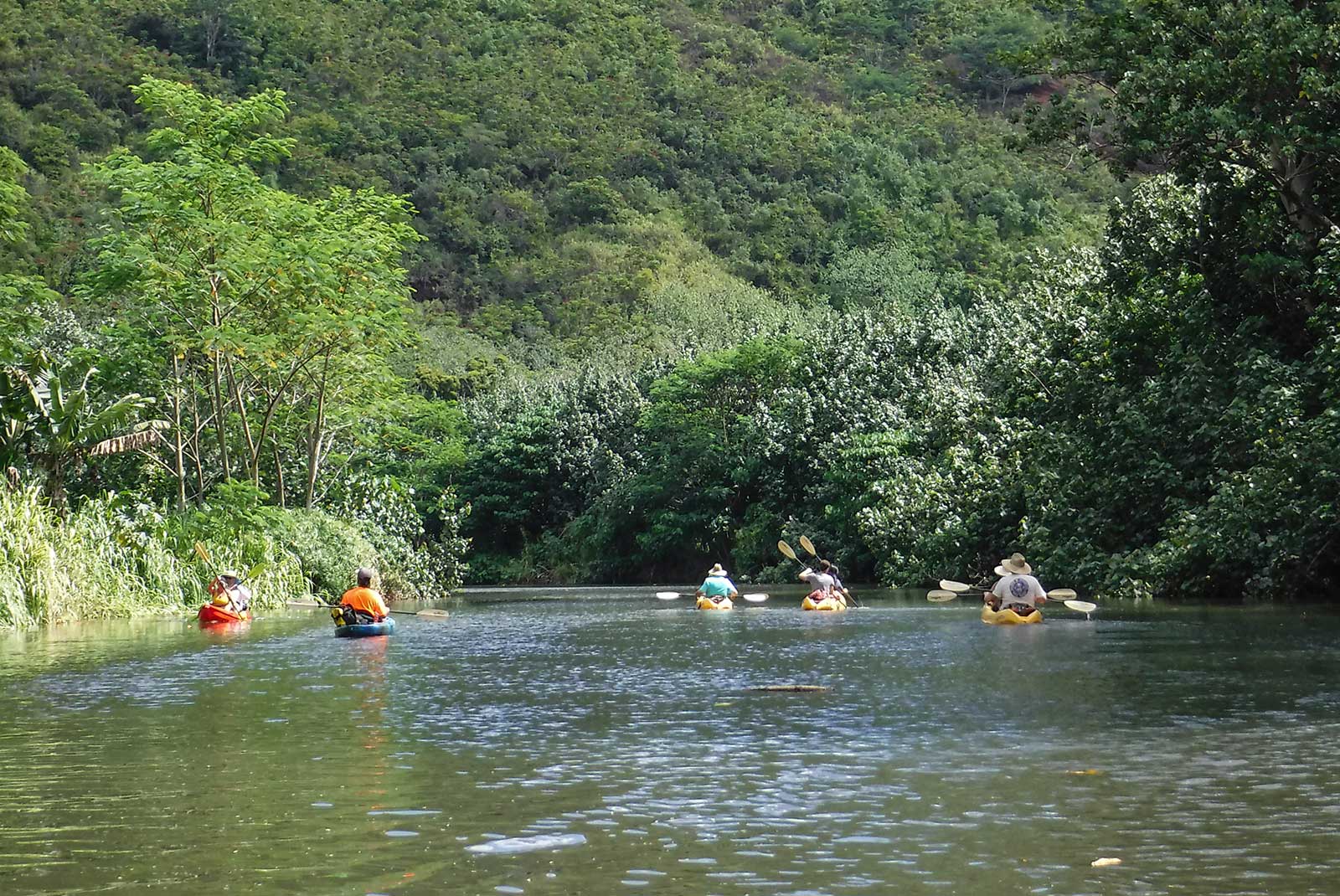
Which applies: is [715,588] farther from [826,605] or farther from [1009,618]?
[1009,618]

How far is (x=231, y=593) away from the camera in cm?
3050

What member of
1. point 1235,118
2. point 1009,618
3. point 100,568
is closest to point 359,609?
point 100,568

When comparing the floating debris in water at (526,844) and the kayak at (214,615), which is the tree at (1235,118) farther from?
the floating debris in water at (526,844)

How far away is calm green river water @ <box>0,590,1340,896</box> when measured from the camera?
8.07 metres

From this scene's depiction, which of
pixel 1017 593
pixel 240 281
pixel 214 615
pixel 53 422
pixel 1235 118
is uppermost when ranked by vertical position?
pixel 1235 118

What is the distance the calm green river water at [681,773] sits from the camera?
807cm

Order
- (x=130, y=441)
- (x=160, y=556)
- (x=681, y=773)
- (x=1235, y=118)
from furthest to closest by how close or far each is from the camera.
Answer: (x=130, y=441) → (x=160, y=556) → (x=1235, y=118) → (x=681, y=773)

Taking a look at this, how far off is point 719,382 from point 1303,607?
127 feet

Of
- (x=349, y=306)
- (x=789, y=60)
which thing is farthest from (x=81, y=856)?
(x=789, y=60)

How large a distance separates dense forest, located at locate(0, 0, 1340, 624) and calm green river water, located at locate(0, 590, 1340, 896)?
1188cm

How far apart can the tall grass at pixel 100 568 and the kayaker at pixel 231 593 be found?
2088mm

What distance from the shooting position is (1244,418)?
1299 inches

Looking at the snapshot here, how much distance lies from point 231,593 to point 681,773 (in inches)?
827

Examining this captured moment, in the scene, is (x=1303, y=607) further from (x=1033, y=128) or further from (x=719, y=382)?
(x=719, y=382)
